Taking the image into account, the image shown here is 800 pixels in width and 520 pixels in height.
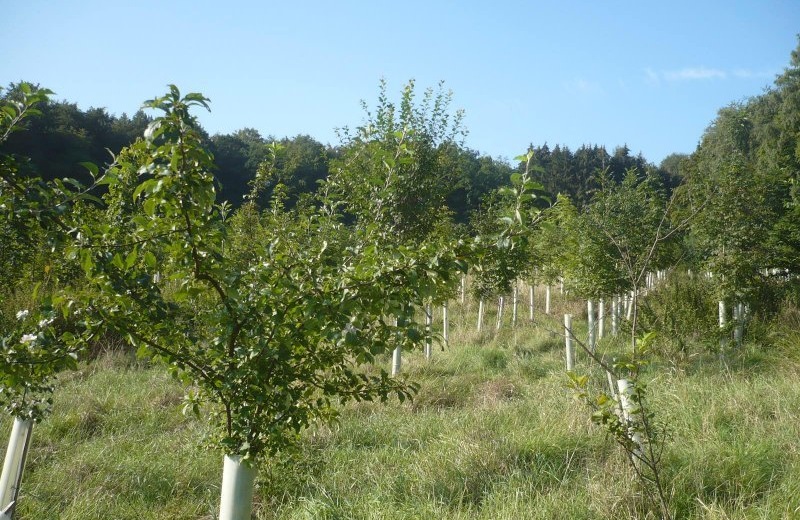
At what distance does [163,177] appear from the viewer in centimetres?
207

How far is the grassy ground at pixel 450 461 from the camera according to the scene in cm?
322

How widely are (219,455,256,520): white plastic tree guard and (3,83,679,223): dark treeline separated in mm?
4642

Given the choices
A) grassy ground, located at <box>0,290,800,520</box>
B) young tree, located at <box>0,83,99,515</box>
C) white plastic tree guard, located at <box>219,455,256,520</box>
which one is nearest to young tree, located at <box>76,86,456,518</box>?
white plastic tree guard, located at <box>219,455,256,520</box>

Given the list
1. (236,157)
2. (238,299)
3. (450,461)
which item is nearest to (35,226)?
(238,299)

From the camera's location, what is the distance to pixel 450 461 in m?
3.86

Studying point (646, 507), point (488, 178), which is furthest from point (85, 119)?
point (646, 507)

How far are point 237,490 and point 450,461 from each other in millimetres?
1692

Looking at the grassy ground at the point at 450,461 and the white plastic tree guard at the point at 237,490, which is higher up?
the white plastic tree guard at the point at 237,490

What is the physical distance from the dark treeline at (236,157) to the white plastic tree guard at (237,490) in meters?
4.64

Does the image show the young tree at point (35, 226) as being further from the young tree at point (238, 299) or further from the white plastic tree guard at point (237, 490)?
the white plastic tree guard at point (237, 490)

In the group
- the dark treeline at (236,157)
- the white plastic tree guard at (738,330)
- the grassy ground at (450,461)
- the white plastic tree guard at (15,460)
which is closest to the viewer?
the white plastic tree guard at (15,460)

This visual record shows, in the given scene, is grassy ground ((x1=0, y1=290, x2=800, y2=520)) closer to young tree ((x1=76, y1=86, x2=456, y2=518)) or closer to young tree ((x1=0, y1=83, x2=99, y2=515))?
young tree ((x1=76, y1=86, x2=456, y2=518))

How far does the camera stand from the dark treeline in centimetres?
2104

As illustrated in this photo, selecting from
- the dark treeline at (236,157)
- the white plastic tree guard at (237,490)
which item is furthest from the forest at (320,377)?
the dark treeline at (236,157)
